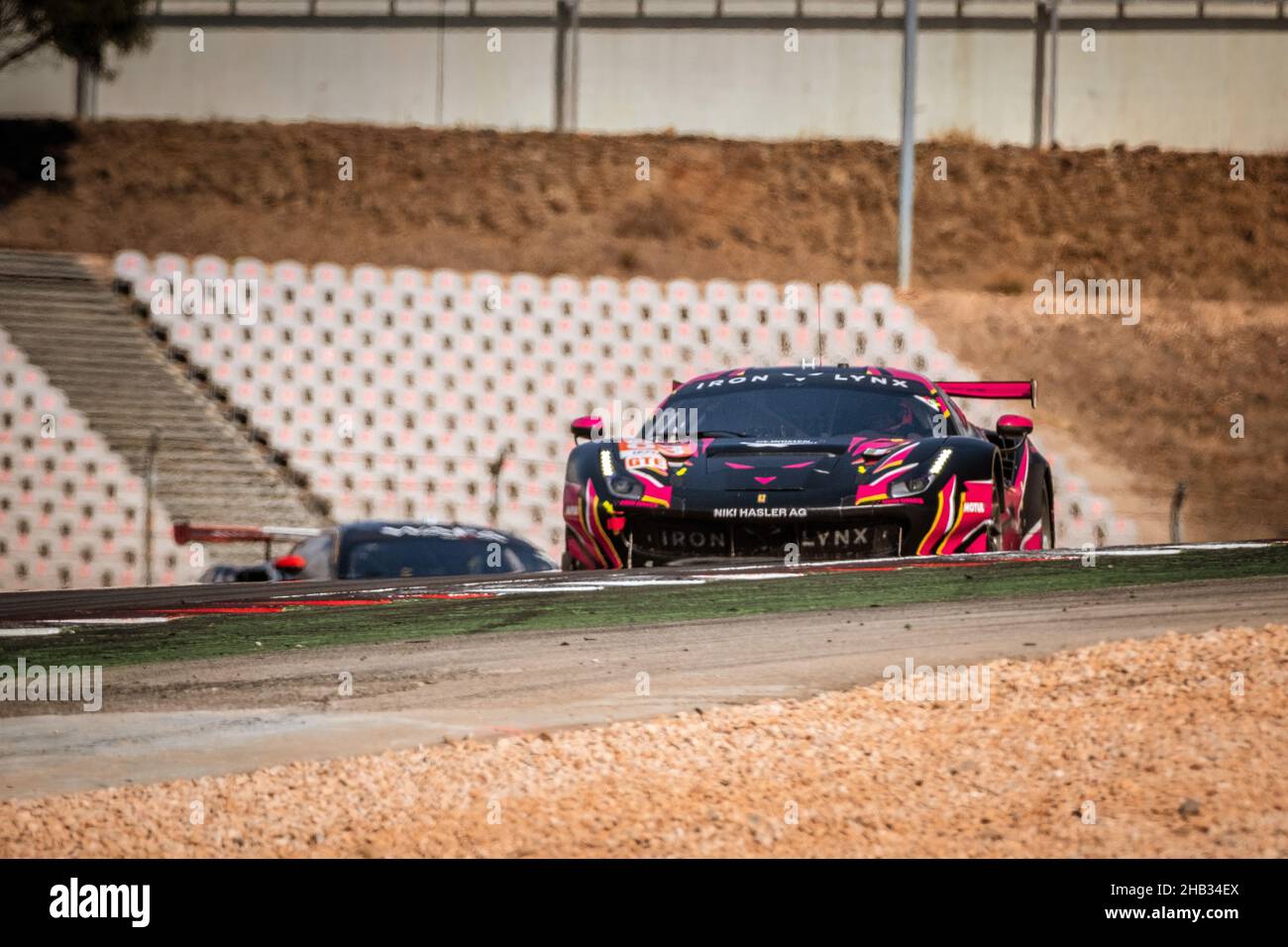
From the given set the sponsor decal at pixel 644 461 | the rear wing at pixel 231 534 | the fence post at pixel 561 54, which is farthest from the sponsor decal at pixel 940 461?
the fence post at pixel 561 54

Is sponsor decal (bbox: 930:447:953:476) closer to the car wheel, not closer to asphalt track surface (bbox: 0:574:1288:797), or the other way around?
the car wheel

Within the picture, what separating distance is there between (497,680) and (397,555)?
5.86 m

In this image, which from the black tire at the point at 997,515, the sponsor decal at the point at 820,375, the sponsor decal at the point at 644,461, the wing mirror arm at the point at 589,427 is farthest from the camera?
the sponsor decal at the point at 820,375

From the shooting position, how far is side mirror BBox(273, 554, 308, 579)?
11.8m

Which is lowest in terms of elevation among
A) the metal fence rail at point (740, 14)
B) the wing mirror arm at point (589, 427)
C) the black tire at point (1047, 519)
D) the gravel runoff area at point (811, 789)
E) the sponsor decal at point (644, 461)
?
the gravel runoff area at point (811, 789)

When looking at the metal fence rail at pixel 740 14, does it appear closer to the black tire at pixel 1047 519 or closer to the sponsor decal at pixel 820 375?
the black tire at pixel 1047 519

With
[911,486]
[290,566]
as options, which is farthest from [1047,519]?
[290,566]

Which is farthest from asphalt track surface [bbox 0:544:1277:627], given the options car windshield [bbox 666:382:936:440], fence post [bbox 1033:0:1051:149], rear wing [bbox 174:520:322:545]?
fence post [bbox 1033:0:1051:149]

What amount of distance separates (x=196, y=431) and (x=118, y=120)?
47.8 feet

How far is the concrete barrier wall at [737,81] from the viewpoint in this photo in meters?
30.7

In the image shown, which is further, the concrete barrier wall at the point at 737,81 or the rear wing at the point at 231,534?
the concrete barrier wall at the point at 737,81

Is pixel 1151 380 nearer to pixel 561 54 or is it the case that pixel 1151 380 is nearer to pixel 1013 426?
pixel 561 54

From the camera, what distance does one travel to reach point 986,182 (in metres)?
32.9

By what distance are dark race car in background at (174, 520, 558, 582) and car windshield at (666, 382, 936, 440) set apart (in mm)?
2351
